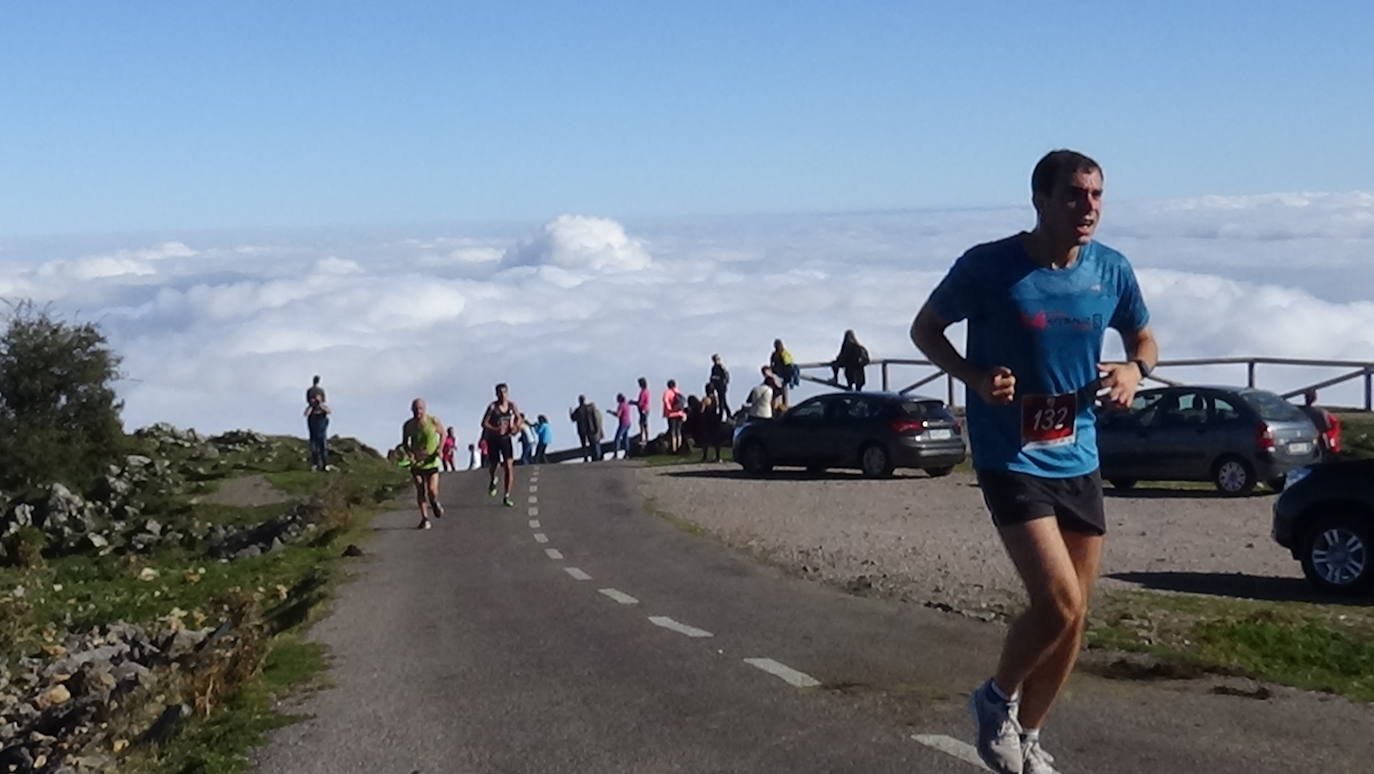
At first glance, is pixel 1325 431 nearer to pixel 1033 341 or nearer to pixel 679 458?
pixel 679 458

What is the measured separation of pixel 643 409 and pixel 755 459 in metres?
11.2

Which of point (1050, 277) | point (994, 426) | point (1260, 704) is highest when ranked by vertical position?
point (1050, 277)

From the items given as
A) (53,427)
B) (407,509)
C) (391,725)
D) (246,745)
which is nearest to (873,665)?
(391,725)

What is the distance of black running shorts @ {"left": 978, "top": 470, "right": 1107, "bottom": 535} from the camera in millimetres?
5957

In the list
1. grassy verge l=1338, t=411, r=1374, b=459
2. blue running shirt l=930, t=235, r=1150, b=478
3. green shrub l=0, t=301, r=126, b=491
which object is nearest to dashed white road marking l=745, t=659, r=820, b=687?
blue running shirt l=930, t=235, r=1150, b=478

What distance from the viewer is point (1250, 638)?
12.0m

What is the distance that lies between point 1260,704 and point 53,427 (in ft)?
146

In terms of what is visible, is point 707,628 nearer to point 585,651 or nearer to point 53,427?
point 585,651

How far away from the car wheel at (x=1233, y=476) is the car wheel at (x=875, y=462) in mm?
7058

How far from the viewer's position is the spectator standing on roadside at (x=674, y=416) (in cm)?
4428

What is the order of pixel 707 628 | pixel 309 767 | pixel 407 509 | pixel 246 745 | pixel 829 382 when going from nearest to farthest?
pixel 309 767, pixel 246 745, pixel 707 628, pixel 407 509, pixel 829 382

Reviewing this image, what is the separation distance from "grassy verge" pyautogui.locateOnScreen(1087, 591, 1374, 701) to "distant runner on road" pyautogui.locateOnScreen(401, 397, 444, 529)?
41.6ft

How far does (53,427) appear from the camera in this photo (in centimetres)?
4922

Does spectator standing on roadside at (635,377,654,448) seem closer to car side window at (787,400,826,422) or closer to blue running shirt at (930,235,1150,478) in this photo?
car side window at (787,400,826,422)
